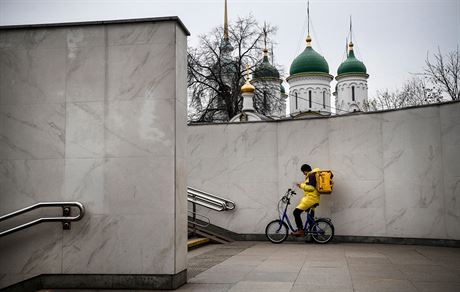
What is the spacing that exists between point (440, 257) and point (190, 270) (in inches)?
188

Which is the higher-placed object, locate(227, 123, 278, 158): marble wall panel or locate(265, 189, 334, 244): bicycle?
locate(227, 123, 278, 158): marble wall panel

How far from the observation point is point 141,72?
7.26 m

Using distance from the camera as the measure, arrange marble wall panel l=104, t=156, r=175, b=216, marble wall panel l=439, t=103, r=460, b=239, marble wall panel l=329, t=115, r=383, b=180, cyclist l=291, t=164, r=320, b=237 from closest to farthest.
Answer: marble wall panel l=104, t=156, r=175, b=216
marble wall panel l=439, t=103, r=460, b=239
cyclist l=291, t=164, r=320, b=237
marble wall panel l=329, t=115, r=383, b=180

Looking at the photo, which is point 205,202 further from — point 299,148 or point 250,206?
point 299,148

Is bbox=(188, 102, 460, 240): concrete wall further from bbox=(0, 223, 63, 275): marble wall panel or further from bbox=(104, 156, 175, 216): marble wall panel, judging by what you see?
bbox=(0, 223, 63, 275): marble wall panel

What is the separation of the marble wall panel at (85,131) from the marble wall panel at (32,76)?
327 mm

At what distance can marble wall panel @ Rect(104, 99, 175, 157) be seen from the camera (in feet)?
23.4

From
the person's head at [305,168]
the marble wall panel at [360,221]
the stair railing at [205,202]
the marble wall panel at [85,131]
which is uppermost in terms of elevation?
the marble wall panel at [85,131]

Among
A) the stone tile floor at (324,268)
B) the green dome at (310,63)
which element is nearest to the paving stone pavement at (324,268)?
the stone tile floor at (324,268)

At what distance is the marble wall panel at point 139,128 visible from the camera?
7125mm

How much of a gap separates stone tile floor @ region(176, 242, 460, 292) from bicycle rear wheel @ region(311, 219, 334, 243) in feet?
1.90

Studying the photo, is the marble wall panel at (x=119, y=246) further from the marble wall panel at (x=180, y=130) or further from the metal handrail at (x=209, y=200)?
the metal handrail at (x=209, y=200)

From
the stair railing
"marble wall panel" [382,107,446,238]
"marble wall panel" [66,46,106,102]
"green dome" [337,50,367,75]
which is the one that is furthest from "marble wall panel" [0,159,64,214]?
"green dome" [337,50,367,75]

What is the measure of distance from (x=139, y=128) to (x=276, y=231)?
273 inches
